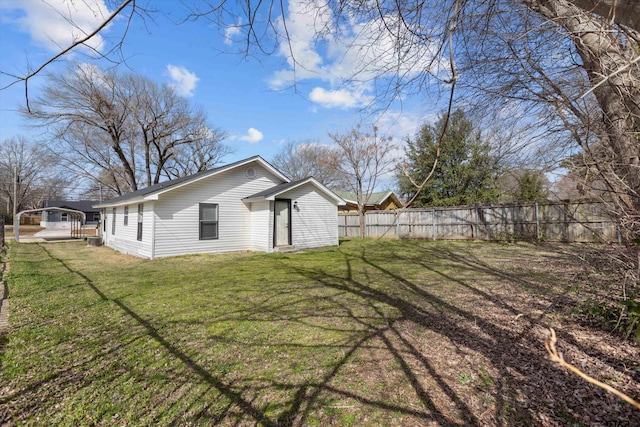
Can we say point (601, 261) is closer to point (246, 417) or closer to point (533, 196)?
point (533, 196)

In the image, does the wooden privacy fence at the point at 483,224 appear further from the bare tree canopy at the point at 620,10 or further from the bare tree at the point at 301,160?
the bare tree at the point at 301,160

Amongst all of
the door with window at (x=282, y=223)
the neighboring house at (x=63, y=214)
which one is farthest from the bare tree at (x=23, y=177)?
the door with window at (x=282, y=223)

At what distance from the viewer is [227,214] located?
472 inches

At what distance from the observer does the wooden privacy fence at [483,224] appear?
12211 mm

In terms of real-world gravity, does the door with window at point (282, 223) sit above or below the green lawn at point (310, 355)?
above

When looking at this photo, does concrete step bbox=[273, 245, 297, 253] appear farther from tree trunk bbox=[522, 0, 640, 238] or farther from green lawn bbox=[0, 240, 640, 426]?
tree trunk bbox=[522, 0, 640, 238]

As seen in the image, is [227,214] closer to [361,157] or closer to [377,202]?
[361,157]

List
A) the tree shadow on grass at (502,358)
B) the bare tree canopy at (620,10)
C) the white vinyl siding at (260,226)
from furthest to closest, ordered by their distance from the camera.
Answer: the white vinyl siding at (260,226)
the tree shadow on grass at (502,358)
the bare tree canopy at (620,10)

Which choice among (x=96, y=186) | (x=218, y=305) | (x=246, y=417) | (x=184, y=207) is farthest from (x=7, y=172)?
(x=246, y=417)

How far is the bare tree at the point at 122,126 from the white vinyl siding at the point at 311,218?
12.7m

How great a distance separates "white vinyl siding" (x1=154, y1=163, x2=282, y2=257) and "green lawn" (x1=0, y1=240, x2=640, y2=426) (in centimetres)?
453

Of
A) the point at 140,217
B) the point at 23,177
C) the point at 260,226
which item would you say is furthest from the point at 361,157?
the point at 23,177

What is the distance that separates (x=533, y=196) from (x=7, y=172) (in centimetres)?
5672

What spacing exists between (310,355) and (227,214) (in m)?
9.64
